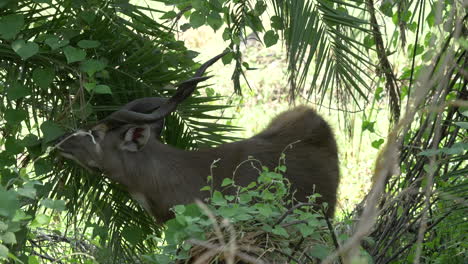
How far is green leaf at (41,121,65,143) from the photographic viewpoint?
15.7ft

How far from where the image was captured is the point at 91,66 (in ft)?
15.2

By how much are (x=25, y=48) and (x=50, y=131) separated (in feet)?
1.98

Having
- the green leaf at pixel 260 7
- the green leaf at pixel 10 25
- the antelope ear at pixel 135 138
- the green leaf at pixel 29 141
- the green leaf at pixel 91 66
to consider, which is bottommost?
the antelope ear at pixel 135 138

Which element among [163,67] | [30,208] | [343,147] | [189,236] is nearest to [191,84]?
[163,67]

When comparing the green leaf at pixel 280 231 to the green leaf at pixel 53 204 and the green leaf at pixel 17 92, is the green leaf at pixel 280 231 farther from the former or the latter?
the green leaf at pixel 17 92

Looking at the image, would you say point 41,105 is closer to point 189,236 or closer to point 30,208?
point 30,208

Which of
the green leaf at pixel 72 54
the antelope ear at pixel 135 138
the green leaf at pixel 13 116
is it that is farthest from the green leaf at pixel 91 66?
the antelope ear at pixel 135 138

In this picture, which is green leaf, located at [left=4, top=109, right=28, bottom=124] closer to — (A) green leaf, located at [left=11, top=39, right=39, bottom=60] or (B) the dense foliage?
(B) the dense foliage

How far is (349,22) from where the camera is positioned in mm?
5035

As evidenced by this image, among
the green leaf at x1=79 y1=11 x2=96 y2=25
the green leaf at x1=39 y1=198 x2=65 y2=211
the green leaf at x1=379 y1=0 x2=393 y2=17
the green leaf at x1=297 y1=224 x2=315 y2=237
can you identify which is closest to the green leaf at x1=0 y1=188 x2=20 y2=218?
the green leaf at x1=39 y1=198 x2=65 y2=211

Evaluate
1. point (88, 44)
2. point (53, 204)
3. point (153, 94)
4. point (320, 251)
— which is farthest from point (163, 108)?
point (320, 251)

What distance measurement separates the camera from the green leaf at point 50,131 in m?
4.78

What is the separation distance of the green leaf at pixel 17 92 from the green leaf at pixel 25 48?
408 mm

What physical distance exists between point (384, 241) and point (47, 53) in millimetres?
2255
